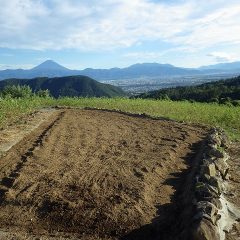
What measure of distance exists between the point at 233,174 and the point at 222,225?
10.4ft

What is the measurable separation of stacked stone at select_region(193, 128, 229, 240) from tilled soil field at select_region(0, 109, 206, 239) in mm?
431

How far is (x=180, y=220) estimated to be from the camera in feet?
17.8

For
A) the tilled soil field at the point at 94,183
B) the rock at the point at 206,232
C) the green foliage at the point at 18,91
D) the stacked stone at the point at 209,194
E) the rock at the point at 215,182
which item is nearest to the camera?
the rock at the point at 206,232

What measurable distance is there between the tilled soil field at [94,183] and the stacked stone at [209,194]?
43 cm

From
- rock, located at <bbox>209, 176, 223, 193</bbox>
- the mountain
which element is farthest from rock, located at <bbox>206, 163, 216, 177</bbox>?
the mountain

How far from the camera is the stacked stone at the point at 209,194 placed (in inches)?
188

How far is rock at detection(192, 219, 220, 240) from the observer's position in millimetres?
4625

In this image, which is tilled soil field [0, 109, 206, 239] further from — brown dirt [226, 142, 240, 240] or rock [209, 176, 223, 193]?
brown dirt [226, 142, 240, 240]

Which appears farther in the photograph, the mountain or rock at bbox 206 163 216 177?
the mountain

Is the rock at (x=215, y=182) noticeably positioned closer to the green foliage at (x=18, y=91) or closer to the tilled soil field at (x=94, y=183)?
the tilled soil field at (x=94, y=183)

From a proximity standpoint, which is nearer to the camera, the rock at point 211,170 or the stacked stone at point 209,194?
the stacked stone at point 209,194

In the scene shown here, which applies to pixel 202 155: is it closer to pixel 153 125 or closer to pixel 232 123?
pixel 153 125

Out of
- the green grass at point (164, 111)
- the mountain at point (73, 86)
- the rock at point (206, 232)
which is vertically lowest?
the mountain at point (73, 86)

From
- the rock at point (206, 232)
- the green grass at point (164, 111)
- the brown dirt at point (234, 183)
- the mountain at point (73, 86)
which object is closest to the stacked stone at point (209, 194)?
the rock at point (206, 232)
